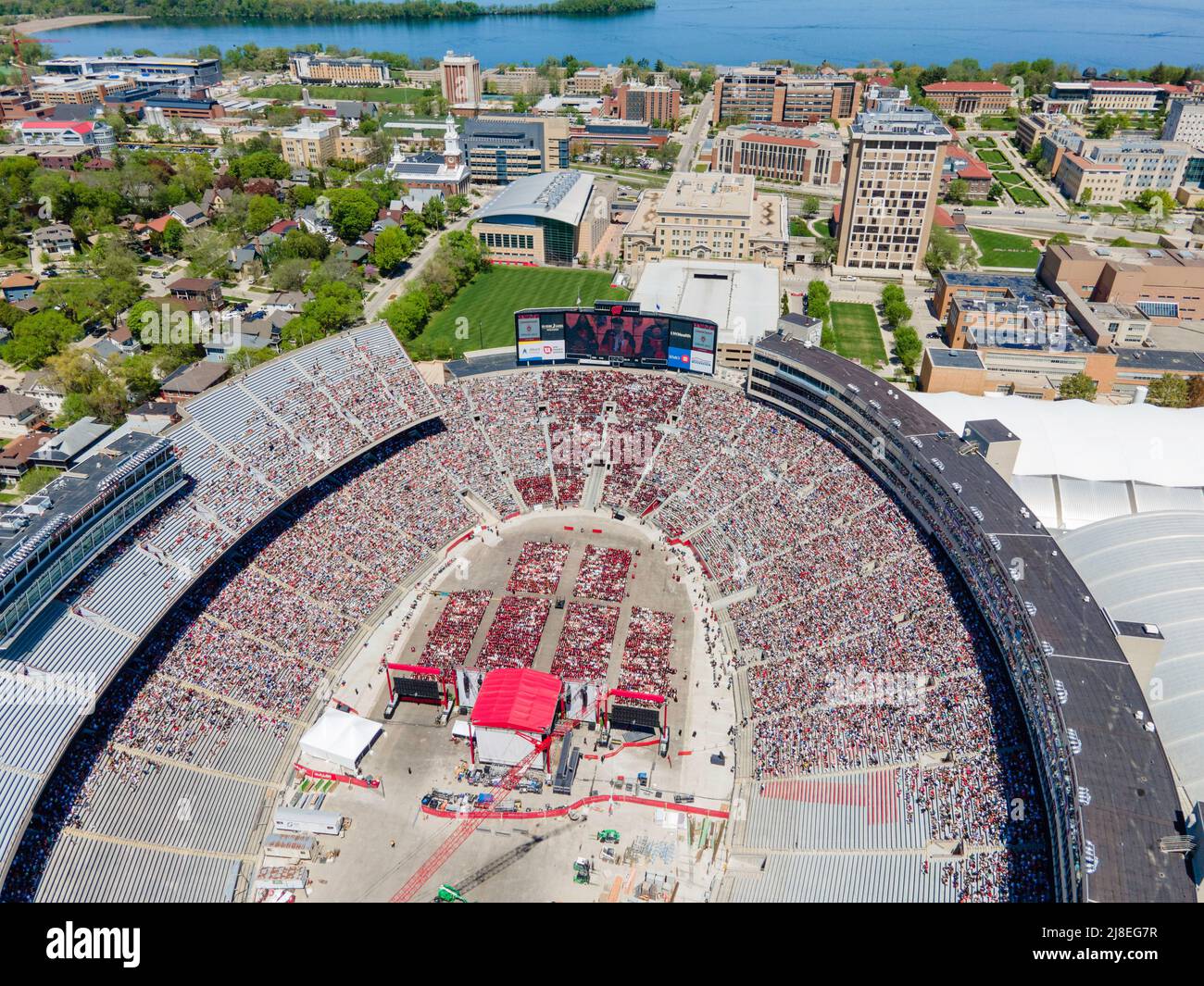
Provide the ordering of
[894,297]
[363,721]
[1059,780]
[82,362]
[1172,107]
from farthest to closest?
[1172,107]
[894,297]
[82,362]
[363,721]
[1059,780]

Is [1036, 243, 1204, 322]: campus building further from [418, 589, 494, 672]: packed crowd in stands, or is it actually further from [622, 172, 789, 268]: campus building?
[418, 589, 494, 672]: packed crowd in stands

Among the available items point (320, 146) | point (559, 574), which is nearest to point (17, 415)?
point (559, 574)

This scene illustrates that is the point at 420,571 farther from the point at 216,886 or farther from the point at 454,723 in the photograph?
the point at 216,886

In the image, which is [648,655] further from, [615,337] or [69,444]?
[69,444]

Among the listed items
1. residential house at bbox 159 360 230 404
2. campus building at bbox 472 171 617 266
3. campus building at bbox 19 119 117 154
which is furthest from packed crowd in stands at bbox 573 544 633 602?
campus building at bbox 19 119 117 154

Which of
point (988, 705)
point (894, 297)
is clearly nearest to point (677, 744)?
point (988, 705)

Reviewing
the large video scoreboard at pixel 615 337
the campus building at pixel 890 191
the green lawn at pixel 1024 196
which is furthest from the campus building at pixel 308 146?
the green lawn at pixel 1024 196

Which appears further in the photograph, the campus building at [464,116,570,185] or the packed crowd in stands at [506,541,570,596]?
the campus building at [464,116,570,185]
